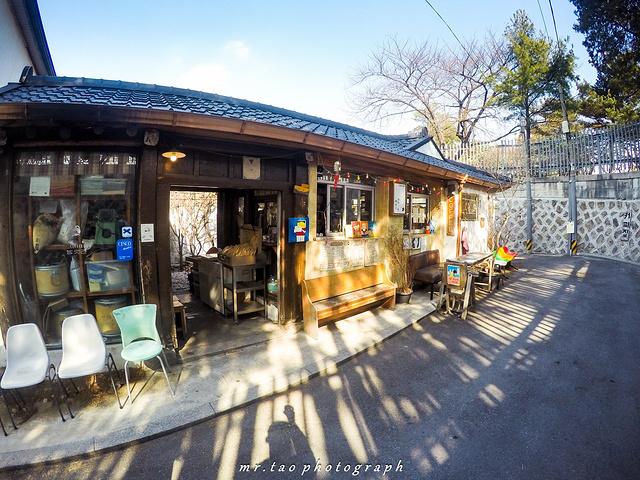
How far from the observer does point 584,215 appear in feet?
45.9

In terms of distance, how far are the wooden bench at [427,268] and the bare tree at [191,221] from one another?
707cm

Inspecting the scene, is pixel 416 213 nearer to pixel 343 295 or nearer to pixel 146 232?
pixel 343 295

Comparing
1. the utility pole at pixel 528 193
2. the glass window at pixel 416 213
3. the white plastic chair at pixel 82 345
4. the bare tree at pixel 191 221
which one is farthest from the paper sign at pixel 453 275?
the utility pole at pixel 528 193

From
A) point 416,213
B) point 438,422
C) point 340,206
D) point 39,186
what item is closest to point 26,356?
point 39,186

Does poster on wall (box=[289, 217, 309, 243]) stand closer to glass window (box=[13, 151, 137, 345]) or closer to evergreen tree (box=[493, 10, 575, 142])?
glass window (box=[13, 151, 137, 345])

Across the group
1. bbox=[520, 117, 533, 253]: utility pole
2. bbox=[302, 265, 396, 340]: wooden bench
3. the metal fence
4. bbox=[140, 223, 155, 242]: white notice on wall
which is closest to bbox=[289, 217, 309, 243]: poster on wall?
bbox=[302, 265, 396, 340]: wooden bench

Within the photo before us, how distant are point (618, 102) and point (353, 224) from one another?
14.2 metres

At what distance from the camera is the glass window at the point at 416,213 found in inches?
340

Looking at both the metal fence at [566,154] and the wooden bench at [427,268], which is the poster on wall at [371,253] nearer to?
the wooden bench at [427,268]

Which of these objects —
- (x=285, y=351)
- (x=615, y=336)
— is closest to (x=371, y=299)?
(x=285, y=351)

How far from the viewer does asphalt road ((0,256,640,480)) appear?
106 inches

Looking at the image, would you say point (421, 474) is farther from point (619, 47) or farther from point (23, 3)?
point (619, 47)

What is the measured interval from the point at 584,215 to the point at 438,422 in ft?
49.6

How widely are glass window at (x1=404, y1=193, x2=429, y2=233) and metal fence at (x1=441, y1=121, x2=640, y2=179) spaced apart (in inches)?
317
